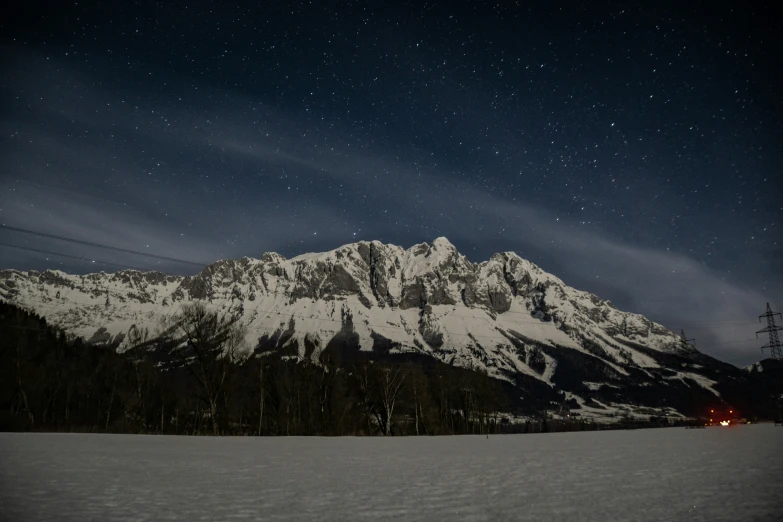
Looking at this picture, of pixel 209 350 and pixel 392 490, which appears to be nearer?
pixel 392 490

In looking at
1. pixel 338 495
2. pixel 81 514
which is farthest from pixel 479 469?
pixel 81 514

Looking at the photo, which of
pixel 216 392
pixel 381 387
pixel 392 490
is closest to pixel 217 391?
pixel 216 392

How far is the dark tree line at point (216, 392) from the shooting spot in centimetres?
6956

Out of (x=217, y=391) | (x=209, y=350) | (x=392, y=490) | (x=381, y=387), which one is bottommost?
(x=392, y=490)

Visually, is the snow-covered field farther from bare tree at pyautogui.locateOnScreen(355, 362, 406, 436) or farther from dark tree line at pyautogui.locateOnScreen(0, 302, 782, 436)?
bare tree at pyautogui.locateOnScreen(355, 362, 406, 436)

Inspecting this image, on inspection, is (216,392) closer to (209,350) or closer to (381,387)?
(209,350)

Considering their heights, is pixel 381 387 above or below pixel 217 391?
below

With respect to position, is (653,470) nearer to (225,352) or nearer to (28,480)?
(28,480)

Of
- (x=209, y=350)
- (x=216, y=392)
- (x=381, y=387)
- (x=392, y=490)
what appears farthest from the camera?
(x=381, y=387)

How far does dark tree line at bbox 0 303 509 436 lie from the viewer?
6956 cm

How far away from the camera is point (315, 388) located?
85.9 metres

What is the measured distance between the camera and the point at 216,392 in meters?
67.5

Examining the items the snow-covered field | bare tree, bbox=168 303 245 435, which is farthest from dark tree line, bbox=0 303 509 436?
the snow-covered field

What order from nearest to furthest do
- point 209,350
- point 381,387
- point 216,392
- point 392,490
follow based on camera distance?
1. point 392,490
2. point 209,350
3. point 216,392
4. point 381,387
